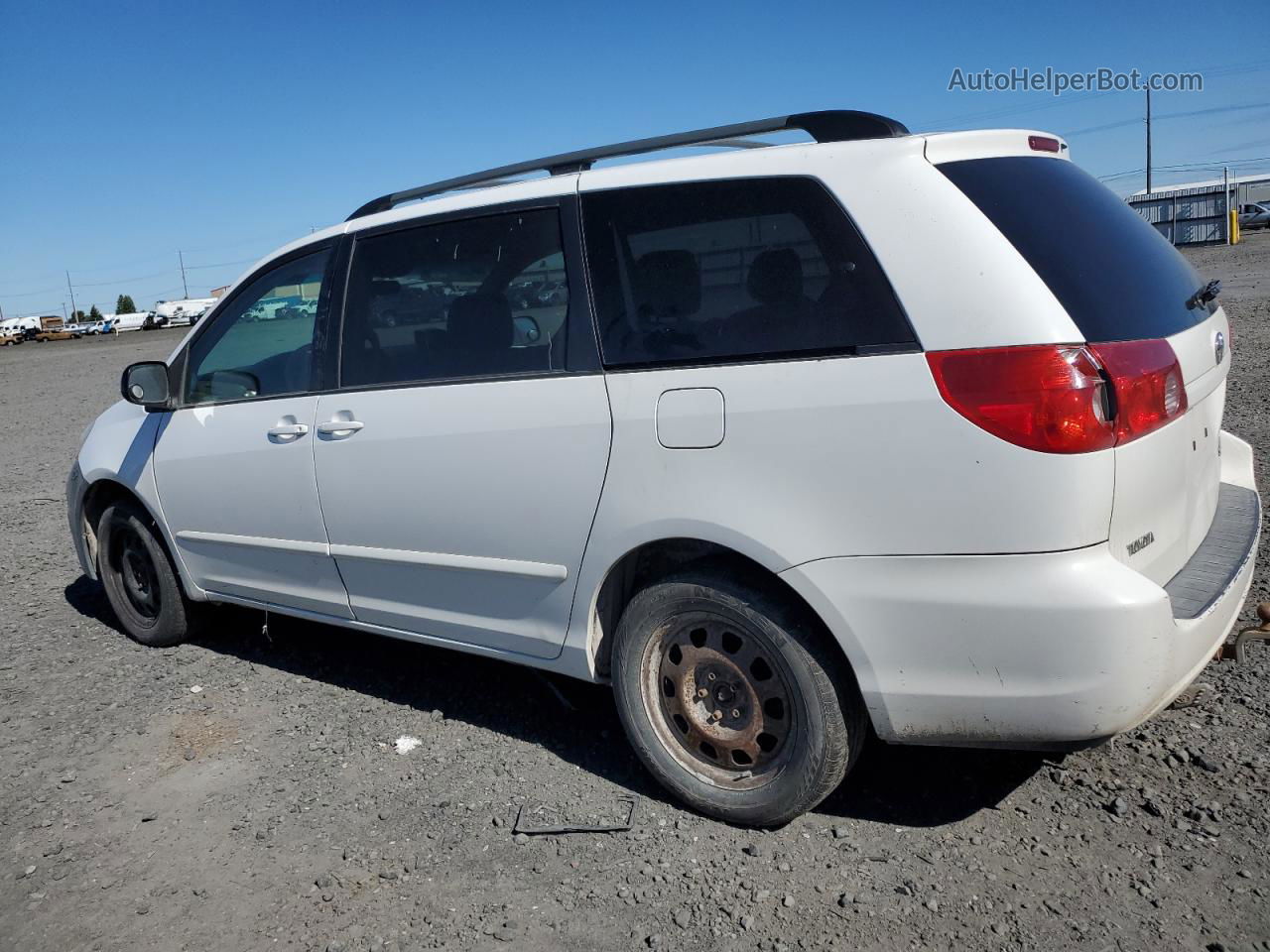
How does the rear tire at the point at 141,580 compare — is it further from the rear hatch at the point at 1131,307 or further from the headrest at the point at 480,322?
the rear hatch at the point at 1131,307

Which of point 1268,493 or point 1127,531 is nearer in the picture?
point 1127,531

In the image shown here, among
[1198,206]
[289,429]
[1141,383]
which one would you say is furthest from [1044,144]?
[1198,206]

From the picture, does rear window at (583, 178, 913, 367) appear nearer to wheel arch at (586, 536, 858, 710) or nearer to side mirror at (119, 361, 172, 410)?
wheel arch at (586, 536, 858, 710)

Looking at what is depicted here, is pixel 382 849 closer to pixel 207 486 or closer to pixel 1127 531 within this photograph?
pixel 207 486

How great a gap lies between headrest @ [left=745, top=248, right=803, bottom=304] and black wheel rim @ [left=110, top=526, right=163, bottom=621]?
136 inches

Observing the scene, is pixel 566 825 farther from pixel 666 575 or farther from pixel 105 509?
pixel 105 509

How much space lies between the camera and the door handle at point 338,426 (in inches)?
151

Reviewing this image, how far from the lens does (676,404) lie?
304cm

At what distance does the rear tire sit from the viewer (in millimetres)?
5000

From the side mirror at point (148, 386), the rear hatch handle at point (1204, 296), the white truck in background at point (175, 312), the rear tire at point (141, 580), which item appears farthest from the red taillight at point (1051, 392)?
the white truck in background at point (175, 312)

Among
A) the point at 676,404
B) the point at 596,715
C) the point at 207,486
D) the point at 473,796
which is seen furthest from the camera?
the point at 207,486

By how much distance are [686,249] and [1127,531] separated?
4.66 ft

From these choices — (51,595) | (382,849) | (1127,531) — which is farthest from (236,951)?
(51,595)

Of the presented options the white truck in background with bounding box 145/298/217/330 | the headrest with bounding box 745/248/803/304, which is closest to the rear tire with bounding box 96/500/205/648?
the headrest with bounding box 745/248/803/304
